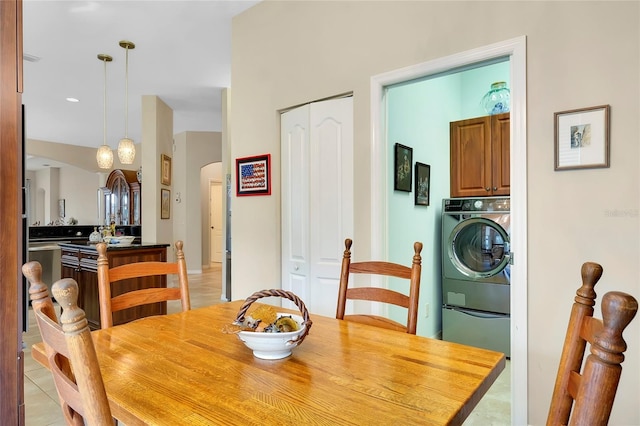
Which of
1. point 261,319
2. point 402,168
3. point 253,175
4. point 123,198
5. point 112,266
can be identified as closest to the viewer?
point 261,319

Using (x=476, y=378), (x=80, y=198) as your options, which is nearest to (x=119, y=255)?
(x=476, y=378)

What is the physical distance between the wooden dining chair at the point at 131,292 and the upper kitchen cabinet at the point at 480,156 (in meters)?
2.52

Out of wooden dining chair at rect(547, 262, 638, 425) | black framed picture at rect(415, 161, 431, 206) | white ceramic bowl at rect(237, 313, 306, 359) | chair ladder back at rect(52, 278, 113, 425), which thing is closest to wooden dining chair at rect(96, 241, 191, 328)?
white ceramic bowl at rect(237, 313, 306, 359)

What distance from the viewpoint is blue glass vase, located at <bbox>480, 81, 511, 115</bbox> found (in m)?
3.28

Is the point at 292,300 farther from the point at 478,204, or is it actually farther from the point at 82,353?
the point at 478,204

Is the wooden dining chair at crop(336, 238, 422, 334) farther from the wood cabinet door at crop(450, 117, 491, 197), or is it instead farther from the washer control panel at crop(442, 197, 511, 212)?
the wood cabinet door at crop(450, 117, 491, 197)

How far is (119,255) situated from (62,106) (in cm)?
389

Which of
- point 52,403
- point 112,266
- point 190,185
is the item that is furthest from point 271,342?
point 190,185

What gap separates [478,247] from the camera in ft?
10.3

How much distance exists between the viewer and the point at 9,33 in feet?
4.66

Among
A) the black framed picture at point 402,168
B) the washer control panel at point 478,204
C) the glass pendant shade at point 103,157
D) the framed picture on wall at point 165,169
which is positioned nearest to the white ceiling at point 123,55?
the framed picture on wall at point 165,169

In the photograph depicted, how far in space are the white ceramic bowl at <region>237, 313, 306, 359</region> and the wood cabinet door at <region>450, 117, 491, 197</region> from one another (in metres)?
2.64

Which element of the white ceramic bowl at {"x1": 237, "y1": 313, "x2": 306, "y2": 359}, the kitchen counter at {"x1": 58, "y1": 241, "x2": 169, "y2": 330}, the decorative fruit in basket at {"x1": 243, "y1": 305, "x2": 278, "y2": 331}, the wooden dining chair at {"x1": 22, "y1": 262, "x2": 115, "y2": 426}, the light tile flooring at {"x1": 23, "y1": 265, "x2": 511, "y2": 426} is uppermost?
the wooden dining chair at {"x1": 22, "y1": 262, "x2": 115, "y2": 426}

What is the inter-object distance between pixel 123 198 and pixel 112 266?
4897 millimetres
